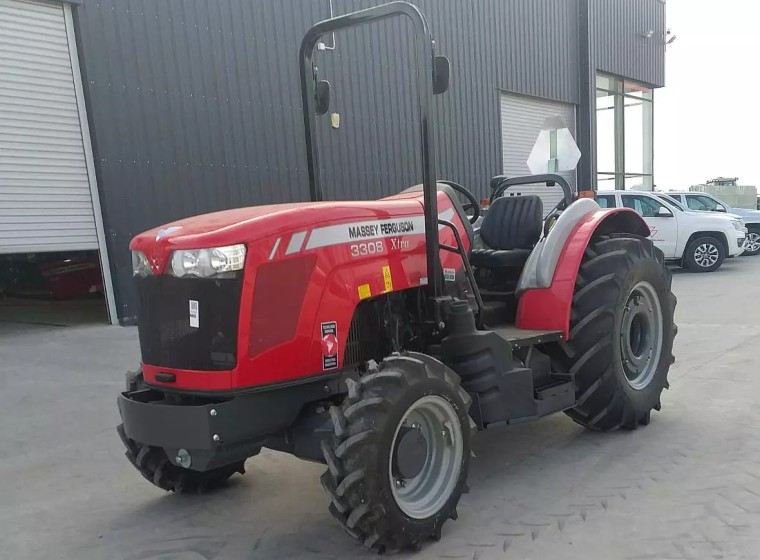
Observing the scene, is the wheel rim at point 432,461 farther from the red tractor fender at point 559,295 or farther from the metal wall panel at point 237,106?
the metal wall panel at point 237,106

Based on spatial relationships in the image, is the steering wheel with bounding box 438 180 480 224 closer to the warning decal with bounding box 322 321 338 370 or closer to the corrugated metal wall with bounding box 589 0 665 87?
the warning decal with bounding box 322 321 338 370

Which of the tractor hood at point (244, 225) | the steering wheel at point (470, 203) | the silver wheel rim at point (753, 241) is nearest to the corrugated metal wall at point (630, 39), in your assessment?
the silver wheel rim at point (753, 241)

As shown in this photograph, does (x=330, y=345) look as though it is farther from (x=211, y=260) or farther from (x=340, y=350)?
(x=211, y=260)

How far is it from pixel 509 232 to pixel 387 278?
1.65m

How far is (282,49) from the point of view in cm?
977

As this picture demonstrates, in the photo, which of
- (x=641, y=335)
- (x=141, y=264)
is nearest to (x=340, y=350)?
(x=141, y=264)

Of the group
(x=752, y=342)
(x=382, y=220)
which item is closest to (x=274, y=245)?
(x=382, y=220)

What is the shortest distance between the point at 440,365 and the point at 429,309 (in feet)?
1.56

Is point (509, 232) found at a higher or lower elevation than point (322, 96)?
lower

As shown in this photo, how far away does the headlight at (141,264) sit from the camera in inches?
115

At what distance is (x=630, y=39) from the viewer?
20.0 m

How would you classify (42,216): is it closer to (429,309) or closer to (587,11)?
(429,309)

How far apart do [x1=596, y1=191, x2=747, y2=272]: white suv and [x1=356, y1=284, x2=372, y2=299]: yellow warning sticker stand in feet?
37.9

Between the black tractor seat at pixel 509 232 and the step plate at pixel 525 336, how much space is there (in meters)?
0.56
